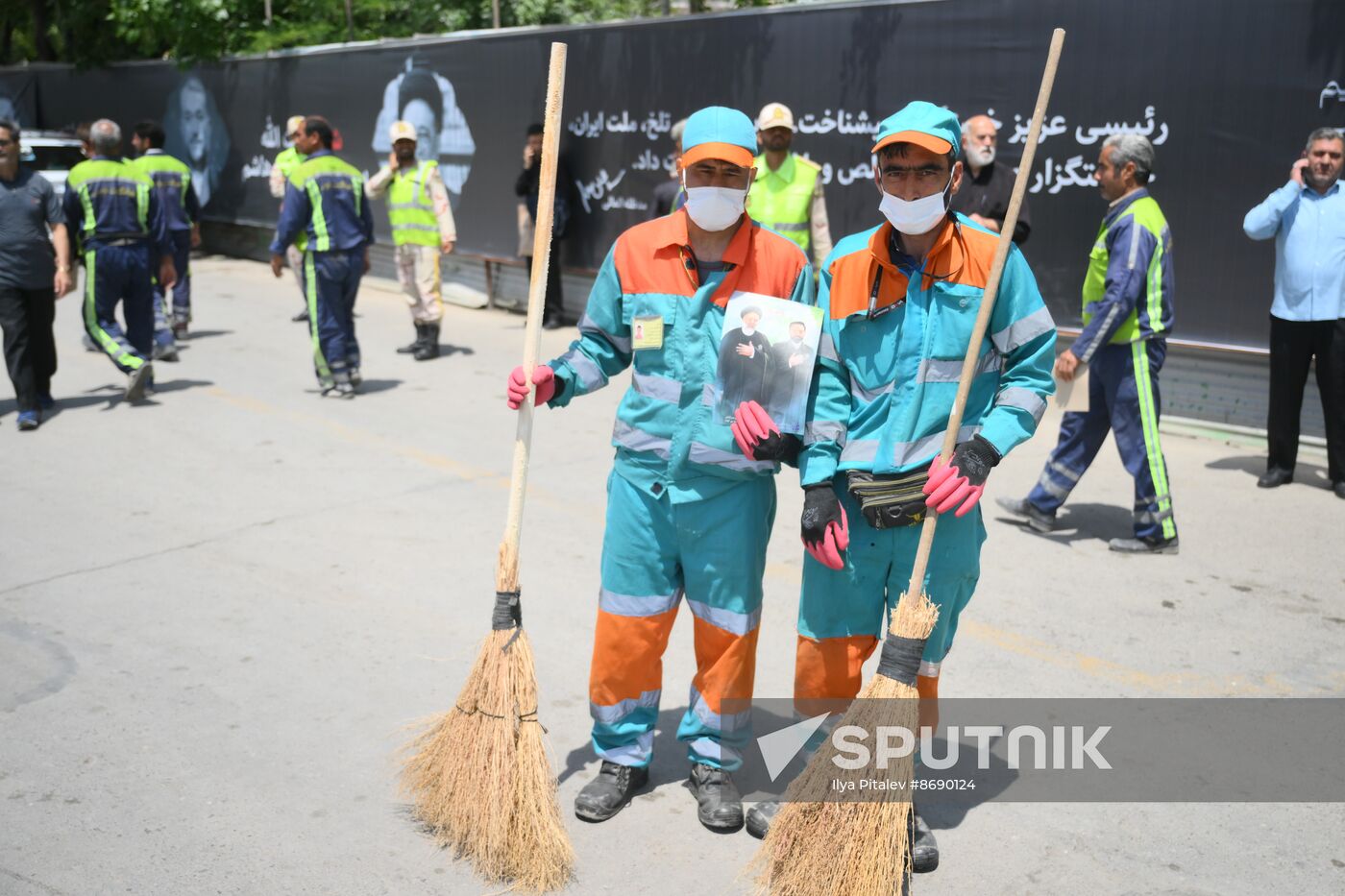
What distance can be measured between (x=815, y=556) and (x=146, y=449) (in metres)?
6.24

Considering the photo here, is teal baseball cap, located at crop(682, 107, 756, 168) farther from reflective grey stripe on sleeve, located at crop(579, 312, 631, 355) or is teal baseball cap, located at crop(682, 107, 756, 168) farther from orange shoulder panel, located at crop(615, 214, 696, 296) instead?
reflective grey stripe on sleeve, located at crop(579, 312, 631, 355)

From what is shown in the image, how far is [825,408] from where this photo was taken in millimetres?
3574

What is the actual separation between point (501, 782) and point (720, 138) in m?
1.94

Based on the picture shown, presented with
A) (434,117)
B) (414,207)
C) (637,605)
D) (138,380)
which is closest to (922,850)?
(637,605)

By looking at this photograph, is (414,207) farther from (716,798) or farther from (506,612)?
(716,798)

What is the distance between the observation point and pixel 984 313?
3258mm

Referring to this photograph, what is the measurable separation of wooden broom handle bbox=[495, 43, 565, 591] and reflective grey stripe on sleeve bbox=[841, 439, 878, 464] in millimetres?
903

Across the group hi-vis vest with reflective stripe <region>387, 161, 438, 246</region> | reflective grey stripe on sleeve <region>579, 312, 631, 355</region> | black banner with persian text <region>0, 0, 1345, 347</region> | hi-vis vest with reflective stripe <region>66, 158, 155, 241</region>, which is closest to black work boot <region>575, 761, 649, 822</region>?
reflective grey stripe on sleeve <region>579, 312, 631, 355</region>

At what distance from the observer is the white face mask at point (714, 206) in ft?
A: 12.1

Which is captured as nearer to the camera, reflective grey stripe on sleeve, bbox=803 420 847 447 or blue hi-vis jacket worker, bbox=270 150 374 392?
reflective grey stripe on sleeve, bbox=803 420 847 447

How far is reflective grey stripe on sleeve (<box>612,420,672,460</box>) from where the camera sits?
12.4 feet

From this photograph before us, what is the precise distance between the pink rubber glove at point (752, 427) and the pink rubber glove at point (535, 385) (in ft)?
2.00

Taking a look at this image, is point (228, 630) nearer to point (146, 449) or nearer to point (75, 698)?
point (75, 698)

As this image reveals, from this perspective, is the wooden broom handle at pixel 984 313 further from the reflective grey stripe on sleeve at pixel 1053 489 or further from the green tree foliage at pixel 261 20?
the green tree foliage at pixel 261 20
